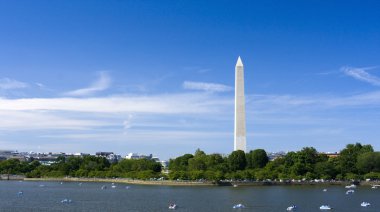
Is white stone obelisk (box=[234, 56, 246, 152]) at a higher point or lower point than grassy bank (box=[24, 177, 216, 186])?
higher

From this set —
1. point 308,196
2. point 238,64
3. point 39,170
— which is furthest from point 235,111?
point 39,170

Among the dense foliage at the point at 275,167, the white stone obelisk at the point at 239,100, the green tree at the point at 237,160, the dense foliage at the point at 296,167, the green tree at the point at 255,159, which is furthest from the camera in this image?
the green tree at the point at 255,159

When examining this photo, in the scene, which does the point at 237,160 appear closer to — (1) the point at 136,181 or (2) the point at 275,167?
(2) the point at 275,167

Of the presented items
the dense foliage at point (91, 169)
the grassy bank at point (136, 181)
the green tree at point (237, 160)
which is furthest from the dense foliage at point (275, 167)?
the grassy bank at point (136, 181)

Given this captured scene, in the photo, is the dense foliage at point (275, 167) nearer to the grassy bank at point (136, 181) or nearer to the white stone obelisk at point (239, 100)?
the grassy bank at point (136, 181)

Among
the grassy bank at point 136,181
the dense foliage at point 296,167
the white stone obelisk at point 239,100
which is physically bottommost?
the grassy bank at point 136,181

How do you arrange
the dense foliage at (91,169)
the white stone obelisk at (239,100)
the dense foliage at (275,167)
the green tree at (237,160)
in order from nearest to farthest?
the white stone obelisk at (239,100)
the dense foliage at (275,167)
the green tree at (237,160)
the dense foliage at (91,169)

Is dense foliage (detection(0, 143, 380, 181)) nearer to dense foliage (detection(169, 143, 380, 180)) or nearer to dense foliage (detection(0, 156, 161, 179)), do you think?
dense foliage (detection(169, 143, 380, 180))

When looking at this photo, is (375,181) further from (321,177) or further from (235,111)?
(235,111)

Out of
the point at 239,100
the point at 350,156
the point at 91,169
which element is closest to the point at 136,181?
the point at 91,169

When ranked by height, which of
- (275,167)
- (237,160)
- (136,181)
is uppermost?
(237,160)

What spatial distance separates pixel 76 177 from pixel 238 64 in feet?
127

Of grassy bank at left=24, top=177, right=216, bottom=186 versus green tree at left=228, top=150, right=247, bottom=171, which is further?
green tree at left=228, top=150, right=247, bottom=171

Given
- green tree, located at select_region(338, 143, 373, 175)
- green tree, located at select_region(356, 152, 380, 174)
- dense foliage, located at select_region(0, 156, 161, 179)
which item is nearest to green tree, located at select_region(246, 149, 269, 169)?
green tree, located at select_region(338, 143, 373, 175)
